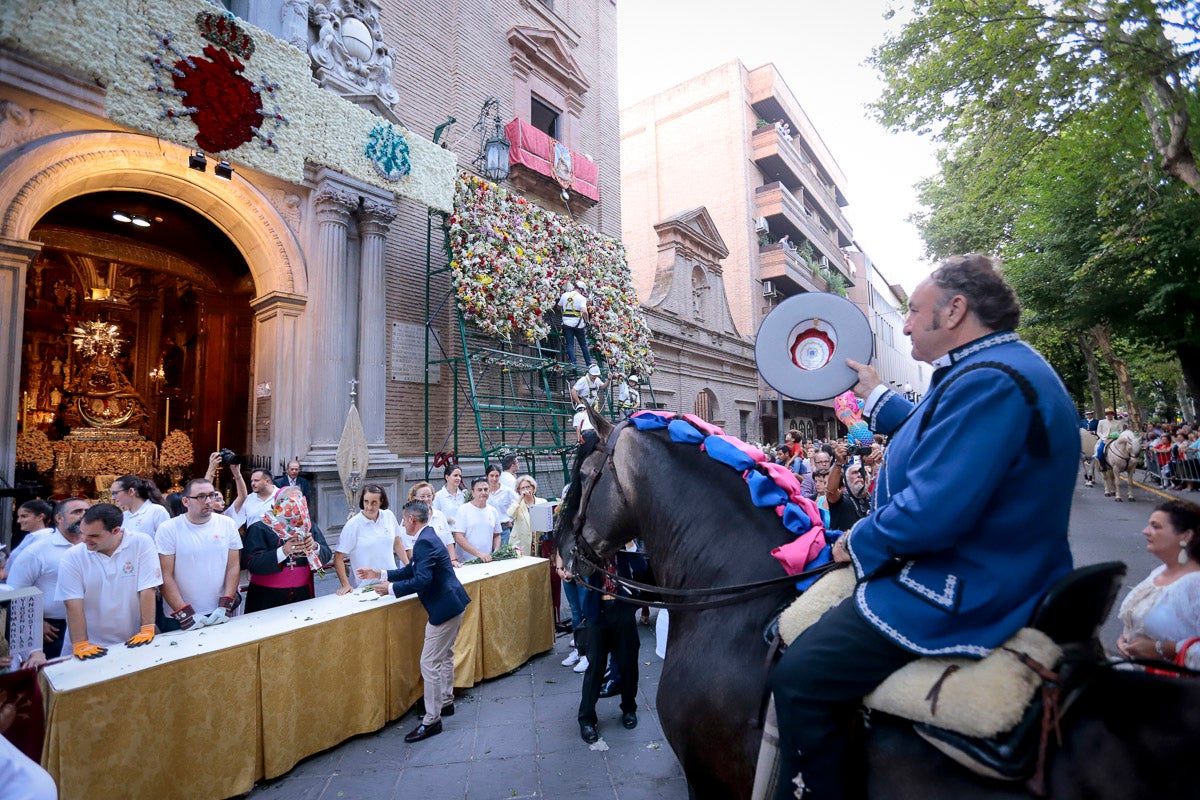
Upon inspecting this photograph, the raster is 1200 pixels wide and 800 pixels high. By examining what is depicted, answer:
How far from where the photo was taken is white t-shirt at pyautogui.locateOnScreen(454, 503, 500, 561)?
23.6ft

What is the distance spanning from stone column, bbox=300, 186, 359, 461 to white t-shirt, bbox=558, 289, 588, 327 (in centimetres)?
475

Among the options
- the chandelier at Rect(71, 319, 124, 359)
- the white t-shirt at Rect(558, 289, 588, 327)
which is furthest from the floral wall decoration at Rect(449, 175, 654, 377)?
the chandelier at Rect(71, 319, 124, 359)

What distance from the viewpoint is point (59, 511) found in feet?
16.5

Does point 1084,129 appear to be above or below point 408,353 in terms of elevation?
above

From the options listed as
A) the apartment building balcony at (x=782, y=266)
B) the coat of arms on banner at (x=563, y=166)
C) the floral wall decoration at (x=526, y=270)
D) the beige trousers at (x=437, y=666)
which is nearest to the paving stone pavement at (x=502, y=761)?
the beige trousers at (x=437, y=666)

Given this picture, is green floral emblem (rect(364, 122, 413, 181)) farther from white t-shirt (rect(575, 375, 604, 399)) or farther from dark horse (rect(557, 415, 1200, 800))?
dark horse (rect(557, 415, 1200, 800))

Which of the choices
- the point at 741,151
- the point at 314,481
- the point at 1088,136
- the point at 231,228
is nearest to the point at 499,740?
the point at 314,481

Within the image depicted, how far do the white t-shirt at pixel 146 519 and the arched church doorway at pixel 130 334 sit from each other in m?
6.99

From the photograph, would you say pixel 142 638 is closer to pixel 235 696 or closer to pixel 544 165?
pixel 235 696

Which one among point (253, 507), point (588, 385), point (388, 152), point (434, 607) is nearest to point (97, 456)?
point (253, 507)

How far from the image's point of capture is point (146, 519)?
537 centimetres

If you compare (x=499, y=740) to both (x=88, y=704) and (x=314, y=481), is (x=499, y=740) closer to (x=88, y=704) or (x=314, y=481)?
(x=88, y=704)

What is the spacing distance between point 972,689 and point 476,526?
20.3 ft

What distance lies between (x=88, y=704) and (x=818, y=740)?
3878 mm
